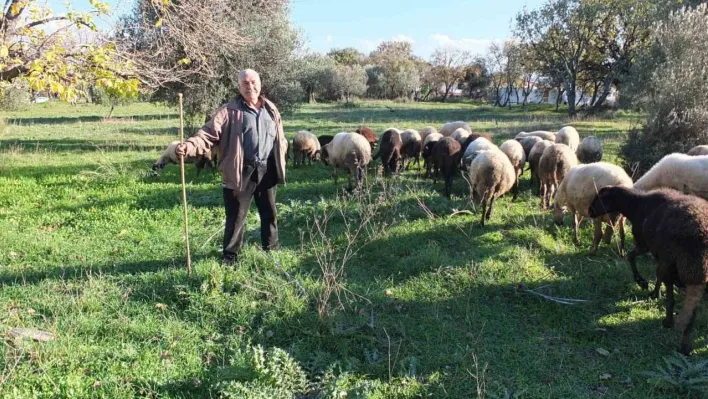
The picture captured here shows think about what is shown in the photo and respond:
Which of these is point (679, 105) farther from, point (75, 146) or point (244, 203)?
point (75, 146)

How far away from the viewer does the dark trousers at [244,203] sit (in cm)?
571

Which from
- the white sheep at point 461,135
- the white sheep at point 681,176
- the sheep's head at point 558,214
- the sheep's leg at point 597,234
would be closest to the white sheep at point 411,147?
the white sheep at point 461,135


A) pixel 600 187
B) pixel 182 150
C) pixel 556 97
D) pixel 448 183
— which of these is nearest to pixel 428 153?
pixel 448 183

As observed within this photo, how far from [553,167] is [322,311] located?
6.75 m

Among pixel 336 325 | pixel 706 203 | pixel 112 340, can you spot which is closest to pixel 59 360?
pixel 112 340

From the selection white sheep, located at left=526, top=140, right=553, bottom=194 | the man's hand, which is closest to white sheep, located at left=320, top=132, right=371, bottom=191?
white sheep, located at left=526, top=140, right=553, bottom=194

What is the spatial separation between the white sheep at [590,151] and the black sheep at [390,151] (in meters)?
4.90

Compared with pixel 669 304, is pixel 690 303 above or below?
above

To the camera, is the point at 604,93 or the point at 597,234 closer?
the point at 597,234

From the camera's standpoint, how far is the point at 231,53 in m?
15.5

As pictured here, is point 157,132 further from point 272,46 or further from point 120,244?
point 120,244

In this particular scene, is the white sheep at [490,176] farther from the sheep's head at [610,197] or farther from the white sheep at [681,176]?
the sheep's head at [610,197]

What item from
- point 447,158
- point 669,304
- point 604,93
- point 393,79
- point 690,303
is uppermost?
point 393,79

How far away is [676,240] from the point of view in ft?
16.1
